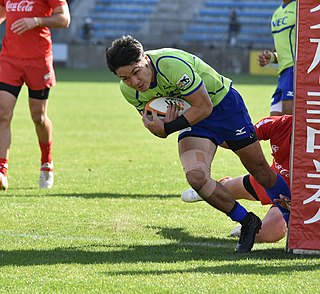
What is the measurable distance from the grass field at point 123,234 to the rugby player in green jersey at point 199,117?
0.39 m

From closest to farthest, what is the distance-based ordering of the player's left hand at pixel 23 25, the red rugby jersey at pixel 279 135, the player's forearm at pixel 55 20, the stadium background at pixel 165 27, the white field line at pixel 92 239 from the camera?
the white field line at pixel 92 239, the red rugby jersey at pixel 279 135, the player's left hand at pixel 23 25, the player's forearm at pixel 55 20, the stadium background at pixel 165 27

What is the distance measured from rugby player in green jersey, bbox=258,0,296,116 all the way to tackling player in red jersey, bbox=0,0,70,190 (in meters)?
2.35

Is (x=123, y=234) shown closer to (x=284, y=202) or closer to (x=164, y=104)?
(x=164, y=104)

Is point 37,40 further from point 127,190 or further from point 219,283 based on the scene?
point 219,283

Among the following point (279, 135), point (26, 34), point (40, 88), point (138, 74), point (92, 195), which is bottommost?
point (92, 195)

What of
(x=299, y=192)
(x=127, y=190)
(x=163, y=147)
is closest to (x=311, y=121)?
(x=299, y=192)

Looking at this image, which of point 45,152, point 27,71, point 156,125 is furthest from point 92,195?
point 156,125

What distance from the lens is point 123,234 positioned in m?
6.98

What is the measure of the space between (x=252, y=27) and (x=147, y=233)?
34.1 meters

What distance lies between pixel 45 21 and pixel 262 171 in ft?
10.4

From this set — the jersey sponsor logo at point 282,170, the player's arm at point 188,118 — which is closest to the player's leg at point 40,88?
the jersey sponsor logo at point 282,170

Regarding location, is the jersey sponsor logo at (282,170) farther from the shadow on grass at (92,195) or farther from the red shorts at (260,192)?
the shadow on grass at (92,195)

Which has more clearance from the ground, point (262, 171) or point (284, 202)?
point (262, 171)

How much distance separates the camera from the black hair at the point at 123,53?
19.8ft
